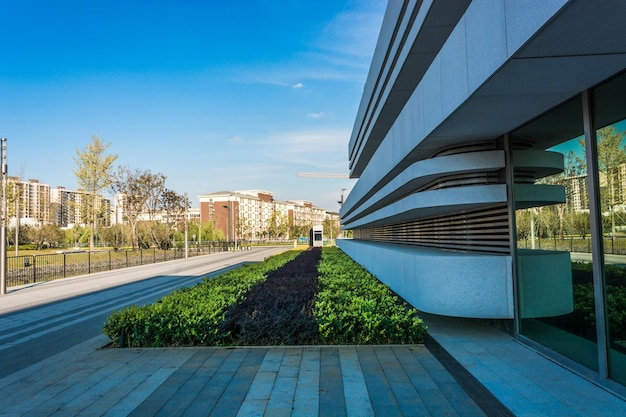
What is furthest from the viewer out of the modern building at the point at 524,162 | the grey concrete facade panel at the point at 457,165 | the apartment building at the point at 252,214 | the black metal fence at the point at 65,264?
the apartment building at the point at 252,214

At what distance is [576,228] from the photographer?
220 inches

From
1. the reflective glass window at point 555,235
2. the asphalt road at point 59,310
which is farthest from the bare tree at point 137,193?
the reflective glass window at point 555,235

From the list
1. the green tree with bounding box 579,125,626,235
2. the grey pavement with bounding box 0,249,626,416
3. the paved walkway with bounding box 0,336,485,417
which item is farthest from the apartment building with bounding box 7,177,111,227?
the green tree with bounding box 579,125,626,235

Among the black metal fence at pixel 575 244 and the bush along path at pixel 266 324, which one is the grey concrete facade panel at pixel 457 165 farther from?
the bush along path at pixel 266 324

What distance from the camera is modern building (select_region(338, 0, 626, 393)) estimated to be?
3.91m

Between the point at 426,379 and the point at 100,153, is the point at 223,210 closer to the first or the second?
the point at 100,153

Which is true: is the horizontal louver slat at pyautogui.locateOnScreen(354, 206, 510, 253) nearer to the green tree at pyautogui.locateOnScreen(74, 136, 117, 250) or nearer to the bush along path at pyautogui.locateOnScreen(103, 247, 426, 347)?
the bush along path at pyautogui.locateOnScreen(103, 247, 426, 347)

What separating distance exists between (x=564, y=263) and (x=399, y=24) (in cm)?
834

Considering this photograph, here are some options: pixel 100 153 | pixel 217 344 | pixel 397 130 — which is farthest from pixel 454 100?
pixel 100 153

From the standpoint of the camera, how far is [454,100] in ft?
17.9

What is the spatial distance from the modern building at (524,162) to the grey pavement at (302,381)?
66 cm

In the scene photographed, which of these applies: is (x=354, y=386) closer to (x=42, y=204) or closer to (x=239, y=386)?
(x=239, y=386)

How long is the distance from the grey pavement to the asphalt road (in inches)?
4.0

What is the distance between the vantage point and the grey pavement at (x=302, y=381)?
14.3ft
